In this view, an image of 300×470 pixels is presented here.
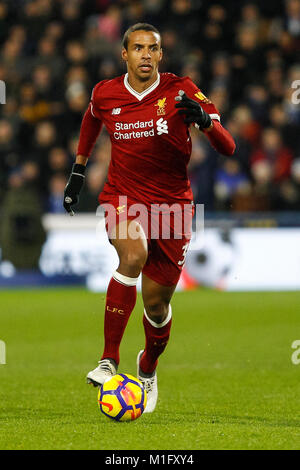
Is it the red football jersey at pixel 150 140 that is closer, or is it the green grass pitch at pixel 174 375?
the green grass pitch at pixel 174 375

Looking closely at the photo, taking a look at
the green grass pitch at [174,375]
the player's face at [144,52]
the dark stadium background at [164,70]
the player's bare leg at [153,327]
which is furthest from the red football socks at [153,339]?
the dark stadium background at [164,70]

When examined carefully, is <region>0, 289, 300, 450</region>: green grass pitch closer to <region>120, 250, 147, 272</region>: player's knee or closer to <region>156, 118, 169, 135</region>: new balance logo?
<region>120, 250, 147, 272</region>: player's knee

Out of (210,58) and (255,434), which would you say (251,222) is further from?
(255,434)

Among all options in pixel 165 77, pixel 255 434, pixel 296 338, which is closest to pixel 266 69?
pixel 296 338

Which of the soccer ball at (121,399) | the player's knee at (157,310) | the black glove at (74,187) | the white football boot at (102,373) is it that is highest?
the black glove at (74,187)

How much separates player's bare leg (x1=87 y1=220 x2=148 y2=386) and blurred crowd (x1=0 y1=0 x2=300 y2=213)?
832 centimetres

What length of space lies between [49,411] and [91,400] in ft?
1.66

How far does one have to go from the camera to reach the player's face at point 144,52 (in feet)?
17.7

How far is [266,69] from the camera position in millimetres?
15539

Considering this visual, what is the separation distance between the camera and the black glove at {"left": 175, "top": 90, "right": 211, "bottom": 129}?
16.3ft

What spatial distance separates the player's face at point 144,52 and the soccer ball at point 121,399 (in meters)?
1.76

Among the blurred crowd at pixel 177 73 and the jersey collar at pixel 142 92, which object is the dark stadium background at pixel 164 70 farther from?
the jersey collar at pixel 142 92

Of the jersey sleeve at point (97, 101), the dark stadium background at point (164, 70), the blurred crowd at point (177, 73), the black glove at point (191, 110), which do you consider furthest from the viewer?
the blurred crowd at point (177, 73)

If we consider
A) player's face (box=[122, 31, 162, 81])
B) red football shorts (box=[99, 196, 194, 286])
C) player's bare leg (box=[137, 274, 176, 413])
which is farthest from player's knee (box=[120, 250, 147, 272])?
player's face (box=[122, 31, 162, 81])
